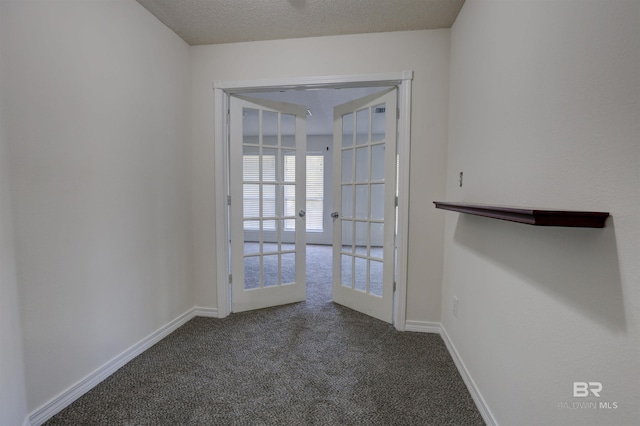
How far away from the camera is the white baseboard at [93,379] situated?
4.35 ft

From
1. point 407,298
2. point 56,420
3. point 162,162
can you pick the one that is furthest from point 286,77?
point 56,420

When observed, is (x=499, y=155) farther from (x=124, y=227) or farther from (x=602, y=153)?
(x=124, y=227)

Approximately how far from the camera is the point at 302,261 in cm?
282

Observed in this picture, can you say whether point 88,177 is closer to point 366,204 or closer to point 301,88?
point 301,88

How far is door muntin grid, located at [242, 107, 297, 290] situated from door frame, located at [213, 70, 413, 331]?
0.20 meters

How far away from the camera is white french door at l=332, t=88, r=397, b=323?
7.70 ft

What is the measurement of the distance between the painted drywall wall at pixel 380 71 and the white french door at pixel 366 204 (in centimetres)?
19

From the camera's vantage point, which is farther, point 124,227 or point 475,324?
point 124,227

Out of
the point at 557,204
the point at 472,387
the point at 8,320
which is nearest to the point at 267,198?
the point at 8,320

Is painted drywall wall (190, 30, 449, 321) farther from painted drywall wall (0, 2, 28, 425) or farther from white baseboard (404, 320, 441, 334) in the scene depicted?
painted drywall wall (0, 2, 28, 425)

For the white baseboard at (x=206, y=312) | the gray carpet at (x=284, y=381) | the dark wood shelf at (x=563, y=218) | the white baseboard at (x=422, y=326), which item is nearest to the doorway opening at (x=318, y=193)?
the white baseboard at (x=422, y=326)

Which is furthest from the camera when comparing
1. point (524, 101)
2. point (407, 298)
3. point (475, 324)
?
point (407, 298)

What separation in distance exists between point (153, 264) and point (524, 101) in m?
2.43

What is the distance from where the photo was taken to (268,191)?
2682 millimetres
